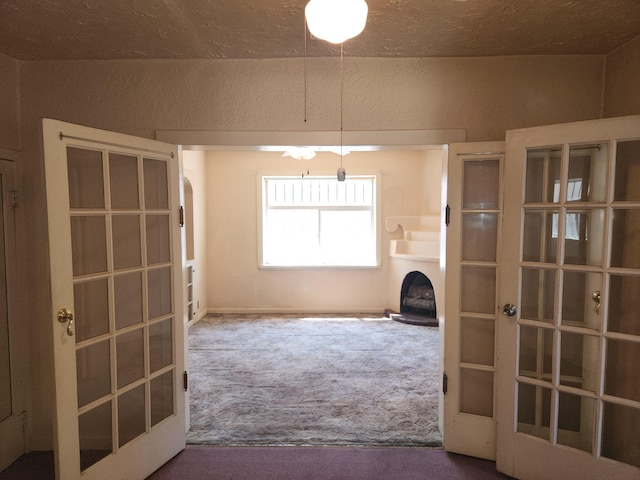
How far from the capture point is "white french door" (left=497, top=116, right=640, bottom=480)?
184 cm

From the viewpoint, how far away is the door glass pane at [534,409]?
2.09m

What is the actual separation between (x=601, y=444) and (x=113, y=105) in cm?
345

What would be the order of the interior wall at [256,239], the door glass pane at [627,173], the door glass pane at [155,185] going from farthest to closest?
1. the interior wall at [256,239]
2. the door glass pane at [155,185]
3. the door glass pane at [627,173]

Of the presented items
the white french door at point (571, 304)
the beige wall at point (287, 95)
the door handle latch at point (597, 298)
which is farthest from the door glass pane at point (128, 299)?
the door handle latch at point (597, 298)

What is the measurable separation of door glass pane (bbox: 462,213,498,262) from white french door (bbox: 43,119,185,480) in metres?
1.85

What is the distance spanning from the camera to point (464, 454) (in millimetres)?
2357

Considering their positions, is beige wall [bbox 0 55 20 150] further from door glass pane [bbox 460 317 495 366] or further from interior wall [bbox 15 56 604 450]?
door glass pane [bbox 460 317 495 366]

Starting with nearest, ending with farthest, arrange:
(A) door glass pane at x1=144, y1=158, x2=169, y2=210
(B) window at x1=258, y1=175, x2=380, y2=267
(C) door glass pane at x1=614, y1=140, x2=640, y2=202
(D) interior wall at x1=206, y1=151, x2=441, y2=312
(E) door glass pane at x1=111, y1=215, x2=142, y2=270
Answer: (C) door glass pane at x1=614, y1=140, x2=640, y2=202
(E) door glass pane at x1=111, y1=215, x2=142, y2=270
(A) door glass pane at x1=144, y1=158, x2=169, y2=210
(D) interior wall at x1=206, y1=151, x2=441, y2=312
(B) window at x1=258, y1=175, x2=380, y2=267

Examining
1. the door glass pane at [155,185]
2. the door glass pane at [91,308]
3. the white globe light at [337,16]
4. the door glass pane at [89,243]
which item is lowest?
the door glass pane at [91,308]

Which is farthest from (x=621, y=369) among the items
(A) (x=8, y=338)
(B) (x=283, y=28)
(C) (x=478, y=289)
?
(A) (x=8, y=338)

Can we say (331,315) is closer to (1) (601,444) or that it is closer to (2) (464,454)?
(2) (464,454)

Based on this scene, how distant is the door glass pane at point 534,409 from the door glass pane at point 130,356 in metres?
2.24

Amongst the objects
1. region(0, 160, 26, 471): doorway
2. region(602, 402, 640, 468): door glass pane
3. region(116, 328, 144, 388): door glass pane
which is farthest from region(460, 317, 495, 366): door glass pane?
region(0, 160, 26, 471): doorway

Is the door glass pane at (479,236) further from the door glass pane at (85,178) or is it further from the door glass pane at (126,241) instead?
the door glass pane at (85,178)
